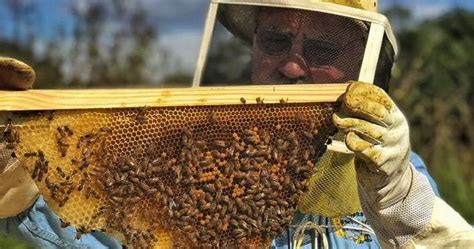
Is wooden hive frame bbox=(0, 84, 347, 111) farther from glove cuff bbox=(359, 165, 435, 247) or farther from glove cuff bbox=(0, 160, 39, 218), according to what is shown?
Answer: glove cuff bbox=(359, 165, 435, 247)

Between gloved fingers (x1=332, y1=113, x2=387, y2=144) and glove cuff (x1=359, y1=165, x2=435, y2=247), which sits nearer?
gloved fingers (x1=332, y1=113, x2=387, y2=144)

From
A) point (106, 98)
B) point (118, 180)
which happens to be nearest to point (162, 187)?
point (118, 180)

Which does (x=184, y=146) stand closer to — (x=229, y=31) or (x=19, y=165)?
(x=19, y=165)

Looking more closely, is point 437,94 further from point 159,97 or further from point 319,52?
point 159,97

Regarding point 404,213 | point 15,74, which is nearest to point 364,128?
point 404,213

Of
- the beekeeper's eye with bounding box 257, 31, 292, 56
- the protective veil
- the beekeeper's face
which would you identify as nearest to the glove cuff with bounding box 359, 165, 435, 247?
the protective veil

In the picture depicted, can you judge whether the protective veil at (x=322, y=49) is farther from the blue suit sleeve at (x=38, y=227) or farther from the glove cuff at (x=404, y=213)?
the blue suit sleeve at (x=38, y=227)
